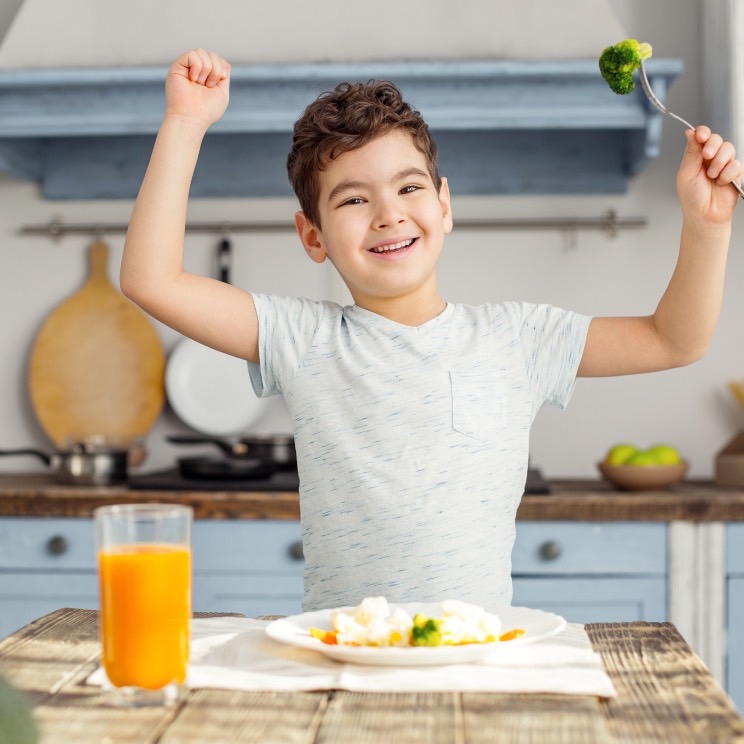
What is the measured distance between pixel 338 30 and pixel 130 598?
1.95 metres

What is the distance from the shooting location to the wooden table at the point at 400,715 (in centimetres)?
57

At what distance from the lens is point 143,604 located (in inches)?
25.4

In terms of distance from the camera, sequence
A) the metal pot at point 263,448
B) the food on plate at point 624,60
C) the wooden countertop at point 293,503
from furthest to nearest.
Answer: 1. the metal pot at point 263,448
2. the wooden countertop at point 293,503
3. the food on plate at point 624,60

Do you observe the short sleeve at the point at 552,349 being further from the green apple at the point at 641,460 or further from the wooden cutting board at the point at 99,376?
the wooden cutting board at the point at 99,376

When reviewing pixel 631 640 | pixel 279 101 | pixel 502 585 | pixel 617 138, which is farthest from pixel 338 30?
pixel 631 640

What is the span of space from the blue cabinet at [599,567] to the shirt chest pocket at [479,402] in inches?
35.5

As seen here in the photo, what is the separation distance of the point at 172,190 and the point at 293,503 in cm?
111

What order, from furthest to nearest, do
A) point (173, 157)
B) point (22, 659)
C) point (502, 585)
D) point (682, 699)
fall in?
1. point (502, 585)
2. point (173, 157)
3. point (22, 659)
4. point (682, 699)

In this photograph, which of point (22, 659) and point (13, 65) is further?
point (13, 65)

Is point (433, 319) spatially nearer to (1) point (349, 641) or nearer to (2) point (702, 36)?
(1) point (349, 641)

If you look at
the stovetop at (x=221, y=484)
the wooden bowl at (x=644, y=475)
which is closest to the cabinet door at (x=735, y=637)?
the wooden bowl at (x=644, y=475)

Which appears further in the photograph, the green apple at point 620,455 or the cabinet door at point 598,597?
the green apple at point 620,455

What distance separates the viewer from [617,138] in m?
2.54

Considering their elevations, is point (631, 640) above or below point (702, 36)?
below
